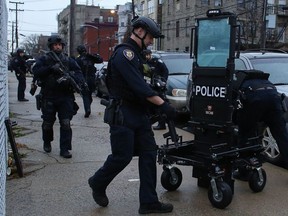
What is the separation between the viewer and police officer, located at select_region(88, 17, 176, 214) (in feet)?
14.0

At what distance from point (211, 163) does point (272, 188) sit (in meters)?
1.21

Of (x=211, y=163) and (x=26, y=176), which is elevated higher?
(x=211, y=163)

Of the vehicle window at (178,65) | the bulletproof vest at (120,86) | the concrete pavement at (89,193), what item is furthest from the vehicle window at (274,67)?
the vehicle window at (178,65)

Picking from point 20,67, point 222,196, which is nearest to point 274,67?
point 222,196

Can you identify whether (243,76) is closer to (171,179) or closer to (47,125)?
(171,179)

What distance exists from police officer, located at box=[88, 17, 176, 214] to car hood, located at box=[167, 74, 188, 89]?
6.52m

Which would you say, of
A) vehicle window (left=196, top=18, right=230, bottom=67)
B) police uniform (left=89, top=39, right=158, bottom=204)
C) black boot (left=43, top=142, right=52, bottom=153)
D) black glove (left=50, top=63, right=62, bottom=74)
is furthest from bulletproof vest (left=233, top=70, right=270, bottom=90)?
black boot (left=43, top=142, right=52, bottom=153)

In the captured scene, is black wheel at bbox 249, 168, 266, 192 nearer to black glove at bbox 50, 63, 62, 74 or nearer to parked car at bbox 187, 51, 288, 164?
parked car at bbox 187, 51, 288, 164

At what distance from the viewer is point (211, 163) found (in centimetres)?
472

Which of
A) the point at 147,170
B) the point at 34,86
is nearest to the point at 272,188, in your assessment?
the point at 147,170

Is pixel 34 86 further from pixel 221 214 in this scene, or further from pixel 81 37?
pixel 81 37

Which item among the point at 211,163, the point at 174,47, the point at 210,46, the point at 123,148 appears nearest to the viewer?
the point at 123,148

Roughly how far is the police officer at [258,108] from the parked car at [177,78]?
17.4ft

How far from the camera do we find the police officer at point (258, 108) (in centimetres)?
523
